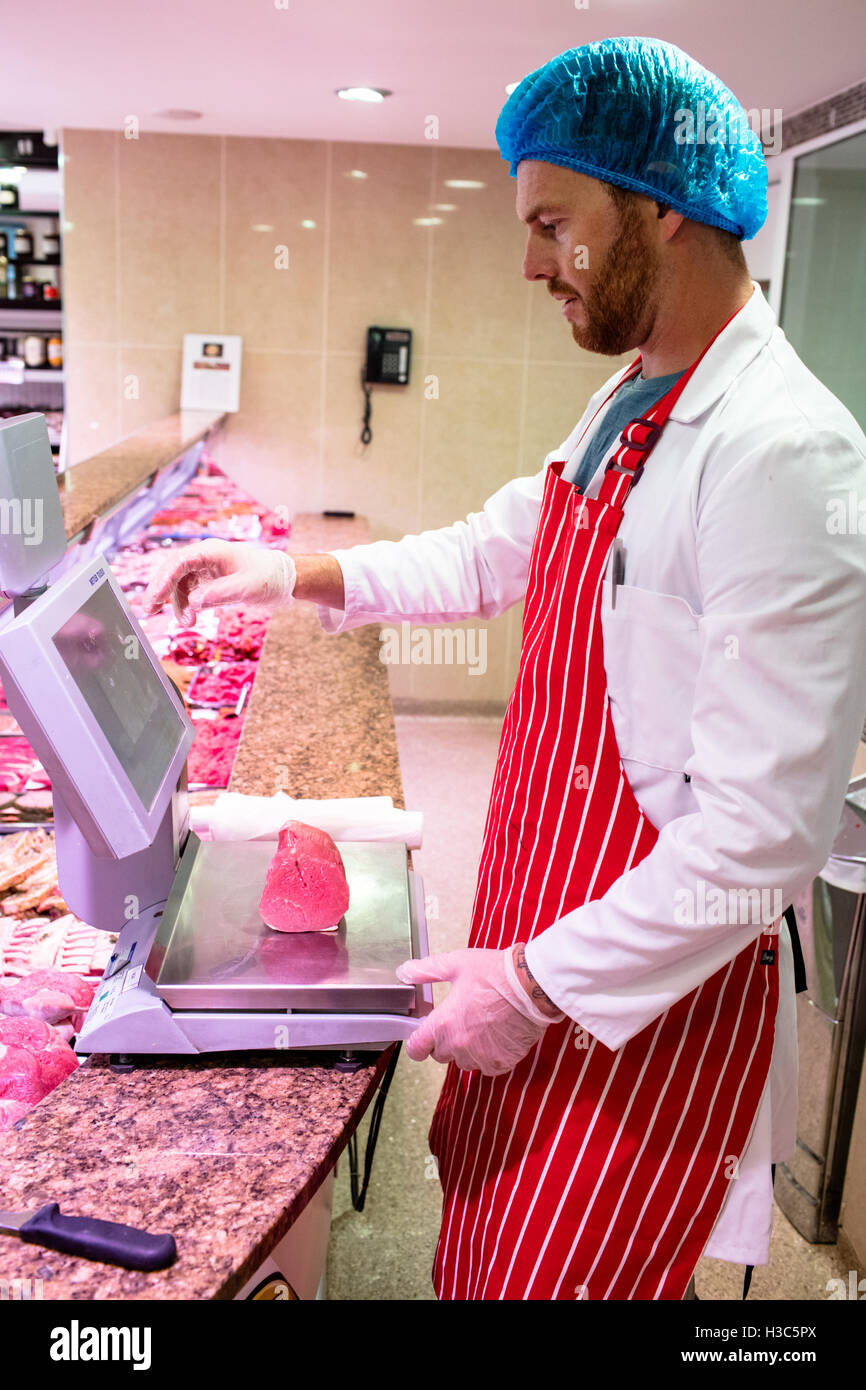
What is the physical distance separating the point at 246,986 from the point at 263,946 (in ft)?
0.35

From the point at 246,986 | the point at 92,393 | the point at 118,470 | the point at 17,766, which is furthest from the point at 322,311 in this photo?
the point at 246,986

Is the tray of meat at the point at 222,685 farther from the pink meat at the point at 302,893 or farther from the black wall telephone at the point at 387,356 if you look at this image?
the black wall telephone at the point at 387,356

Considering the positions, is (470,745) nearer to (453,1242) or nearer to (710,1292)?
(710,1292)

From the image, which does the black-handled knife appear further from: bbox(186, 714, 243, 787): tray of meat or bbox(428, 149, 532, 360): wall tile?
bbox(428, 149, 532, 360): wall tile

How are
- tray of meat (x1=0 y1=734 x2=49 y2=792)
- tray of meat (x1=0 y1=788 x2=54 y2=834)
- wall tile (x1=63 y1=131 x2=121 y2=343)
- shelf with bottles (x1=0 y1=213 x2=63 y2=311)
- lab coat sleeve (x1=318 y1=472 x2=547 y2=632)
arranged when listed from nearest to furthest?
lab coat sleeve (x1=318 y1=472 x2=547 y2=632) < tray of meat (x1=0 y1=788 x2=54 y2=834) < tray of meat (x1=0 y1=734 x2=49 y2=792) < wall tile (x1=63 y1=131 x2=121 y2=343) < shelf with bottles (x1=0 y1=213 x2=63 y2=311)

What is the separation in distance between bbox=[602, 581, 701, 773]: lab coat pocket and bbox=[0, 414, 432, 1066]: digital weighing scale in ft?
1.28

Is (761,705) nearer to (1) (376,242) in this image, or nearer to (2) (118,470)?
(2) (118,470)

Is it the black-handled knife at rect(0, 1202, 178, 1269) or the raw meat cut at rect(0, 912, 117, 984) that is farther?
the raw meat cut at rect(0, 912, 117, 984)

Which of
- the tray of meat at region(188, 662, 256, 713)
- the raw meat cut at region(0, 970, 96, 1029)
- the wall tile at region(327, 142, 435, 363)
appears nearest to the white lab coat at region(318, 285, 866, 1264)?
the raw meat cut at region(0, 970, 96, 1029)

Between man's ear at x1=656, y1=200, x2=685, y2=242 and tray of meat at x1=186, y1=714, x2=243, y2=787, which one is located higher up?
man's ear at x1=656, y1=200, x2=685, y2=242

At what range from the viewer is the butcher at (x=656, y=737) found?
1145 millimetres

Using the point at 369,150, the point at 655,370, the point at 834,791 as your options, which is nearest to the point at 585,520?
the point at 655,370

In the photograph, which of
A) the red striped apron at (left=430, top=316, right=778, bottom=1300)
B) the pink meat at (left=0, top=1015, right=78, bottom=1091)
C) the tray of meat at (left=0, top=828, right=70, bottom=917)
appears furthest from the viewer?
the tray of meat at (left=0, top=828, right=70, bottom=917)

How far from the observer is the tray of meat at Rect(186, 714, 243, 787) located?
2869 millimetres
